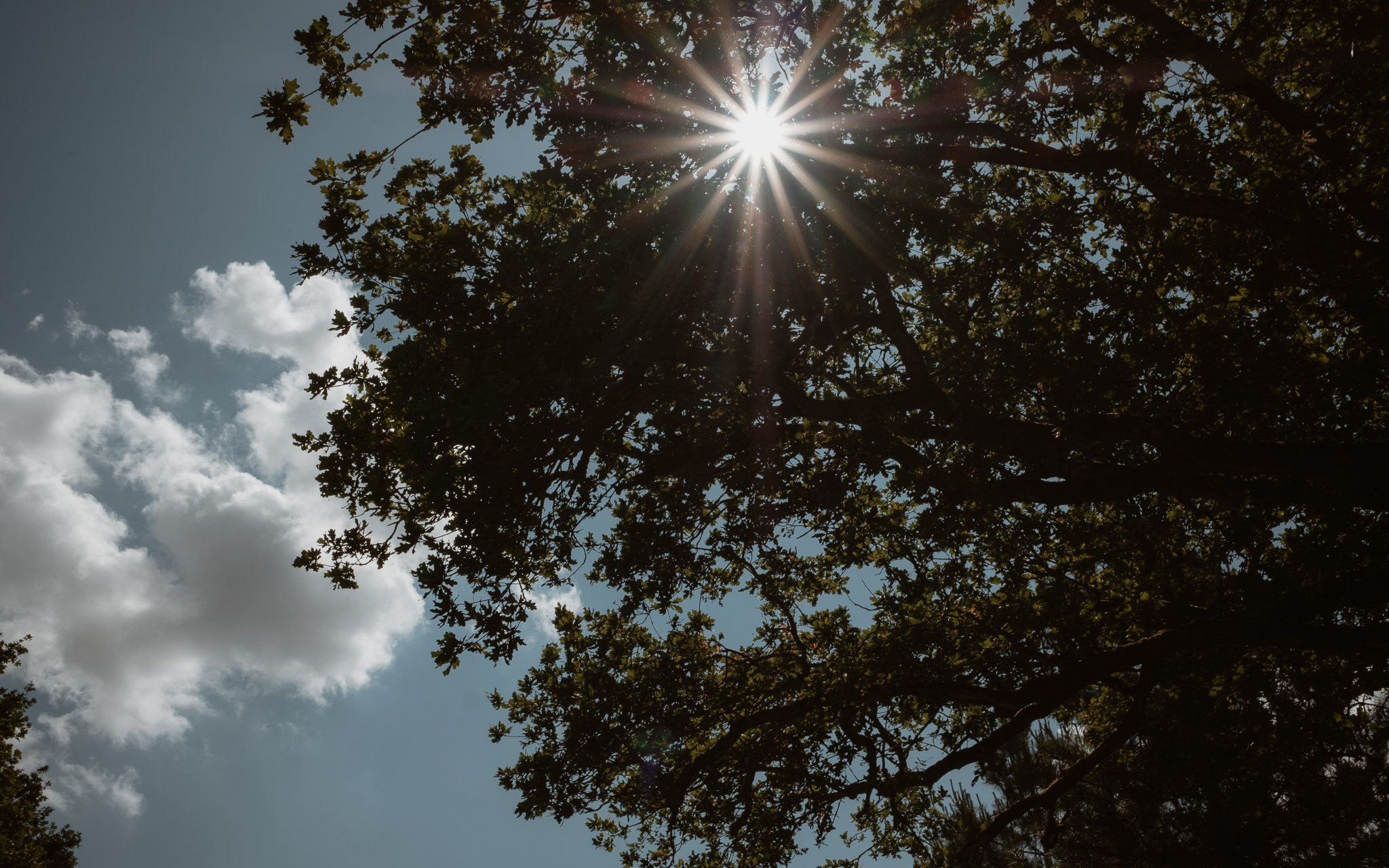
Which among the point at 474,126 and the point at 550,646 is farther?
the point at 550,646

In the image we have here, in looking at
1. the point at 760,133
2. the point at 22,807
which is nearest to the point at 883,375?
the point at 760,133

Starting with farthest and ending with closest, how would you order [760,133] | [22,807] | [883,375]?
[22,807] → [883,375] → [760,133]

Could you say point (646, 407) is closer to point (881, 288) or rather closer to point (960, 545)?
point (881, 288)

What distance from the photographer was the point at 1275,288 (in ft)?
33.0

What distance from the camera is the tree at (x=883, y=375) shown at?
8266mm

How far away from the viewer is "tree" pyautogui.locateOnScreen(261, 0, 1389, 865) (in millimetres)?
8266

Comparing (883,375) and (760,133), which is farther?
(883,375)

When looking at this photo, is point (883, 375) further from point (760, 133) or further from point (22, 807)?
point (22, 807)

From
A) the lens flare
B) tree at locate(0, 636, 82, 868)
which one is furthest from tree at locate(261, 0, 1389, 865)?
tree at locate(0, 636, 82, 868)

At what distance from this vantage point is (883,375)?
12859 mm

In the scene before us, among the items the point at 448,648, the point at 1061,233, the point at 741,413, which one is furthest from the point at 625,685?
the point at 1061,233

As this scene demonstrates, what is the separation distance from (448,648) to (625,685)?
3.77m

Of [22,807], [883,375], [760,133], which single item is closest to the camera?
[760,133]

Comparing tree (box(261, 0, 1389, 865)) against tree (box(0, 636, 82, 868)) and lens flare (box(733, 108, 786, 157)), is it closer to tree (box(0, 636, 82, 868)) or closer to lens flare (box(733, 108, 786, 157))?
lens flare (box(733, 108, 786, 157))
